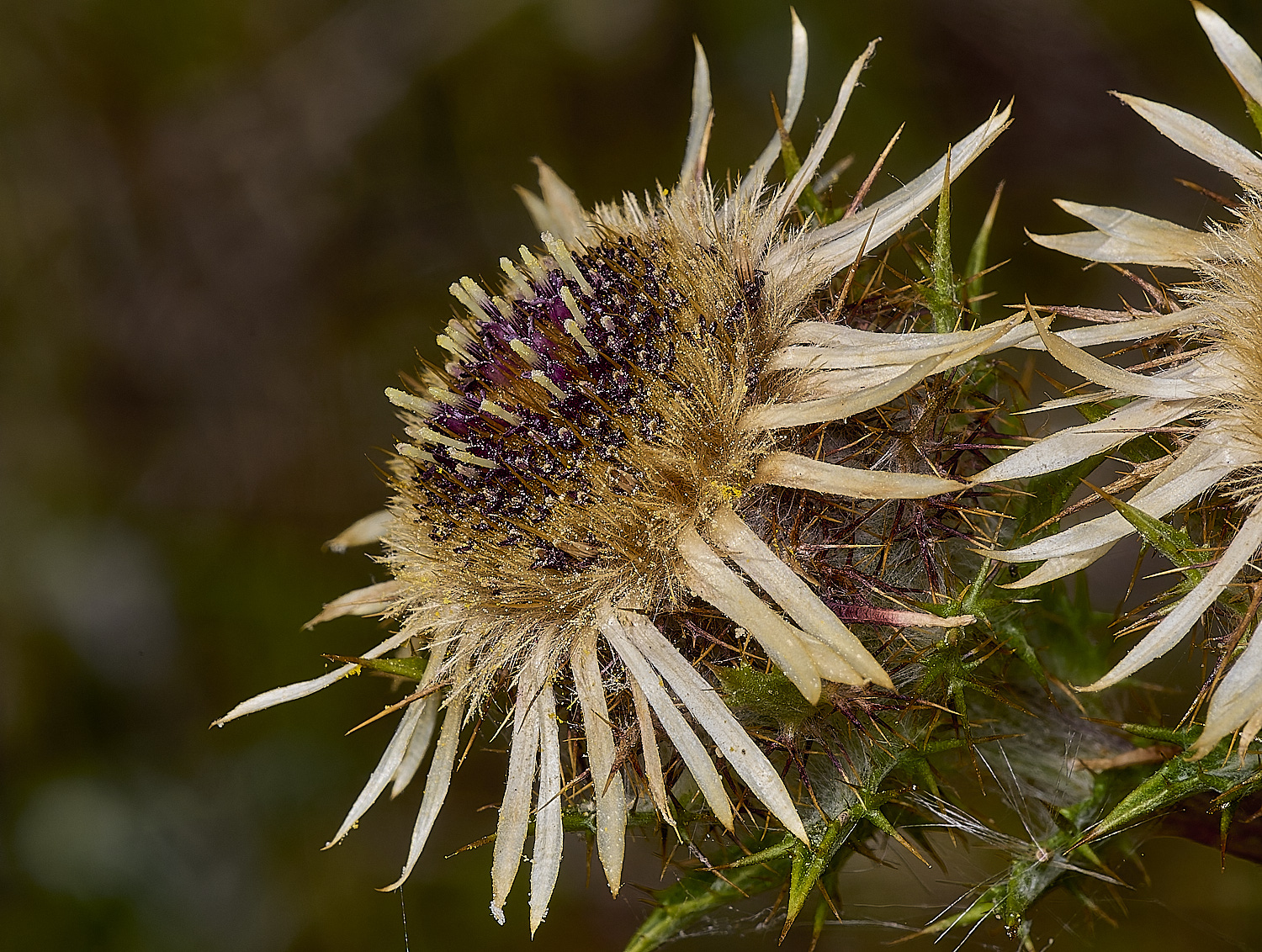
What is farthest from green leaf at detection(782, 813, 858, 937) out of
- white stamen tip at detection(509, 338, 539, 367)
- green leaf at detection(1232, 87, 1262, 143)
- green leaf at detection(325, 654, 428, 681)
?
green leaf at detection(1232, 87, 1262, 143)

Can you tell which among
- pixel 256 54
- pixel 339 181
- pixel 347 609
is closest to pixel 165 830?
pixel 347 609

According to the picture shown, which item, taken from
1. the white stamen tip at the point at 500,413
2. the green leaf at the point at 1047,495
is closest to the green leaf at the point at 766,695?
the green leaf at the point at 1047,495

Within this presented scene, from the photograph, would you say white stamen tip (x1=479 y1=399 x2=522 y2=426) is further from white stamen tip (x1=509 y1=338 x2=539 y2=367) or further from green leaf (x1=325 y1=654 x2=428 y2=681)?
green leaf (x1=325 y1=654 x2=428 y2=681)

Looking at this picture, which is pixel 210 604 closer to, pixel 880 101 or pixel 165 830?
pixel 165 830

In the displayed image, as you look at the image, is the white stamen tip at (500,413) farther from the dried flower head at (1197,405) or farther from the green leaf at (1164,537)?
the green leaf at (1164,537)

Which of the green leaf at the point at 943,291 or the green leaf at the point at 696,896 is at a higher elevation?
the green leaf at the point at 943,291

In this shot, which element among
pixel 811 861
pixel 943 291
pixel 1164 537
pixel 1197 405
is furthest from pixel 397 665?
pixel 1197 405

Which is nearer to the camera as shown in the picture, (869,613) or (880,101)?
(869,613)
